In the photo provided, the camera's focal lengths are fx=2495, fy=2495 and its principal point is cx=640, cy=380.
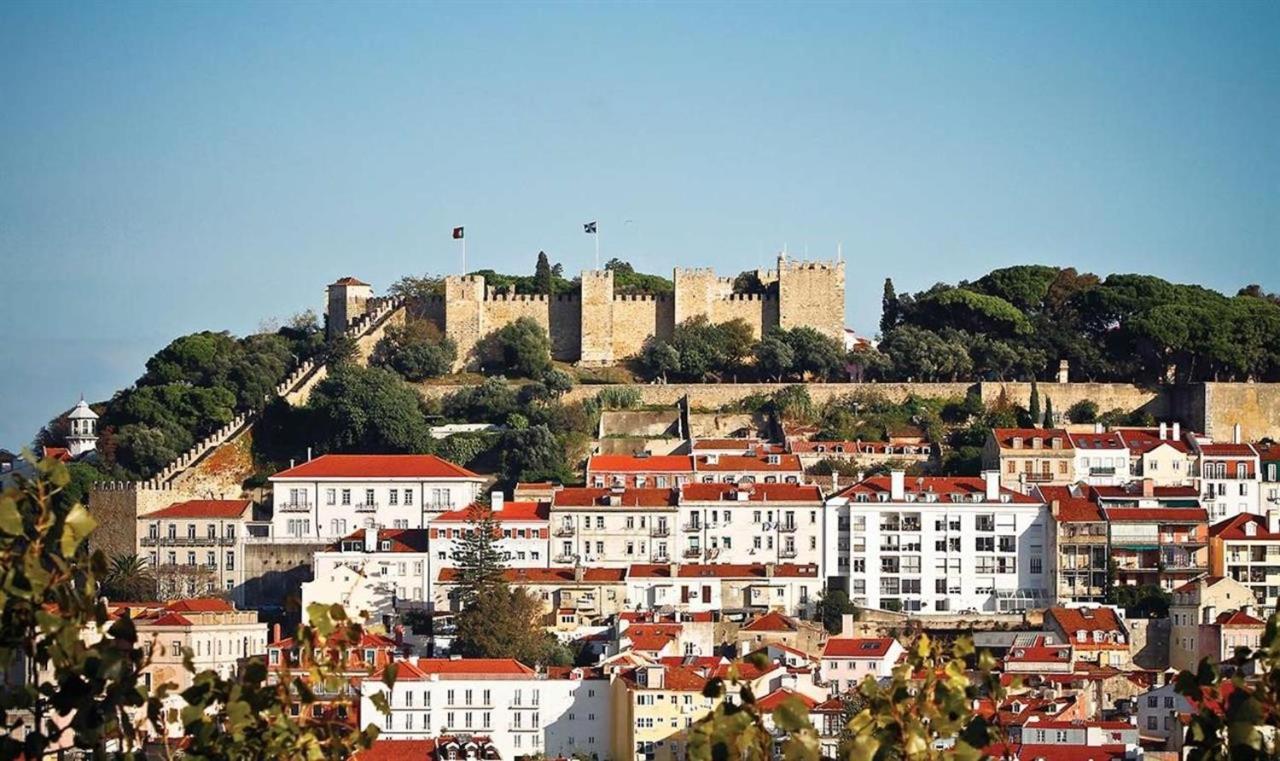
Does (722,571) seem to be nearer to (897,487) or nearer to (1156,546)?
(897,487)

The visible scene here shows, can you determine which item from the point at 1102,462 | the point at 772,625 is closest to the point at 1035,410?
the point at 1102,462

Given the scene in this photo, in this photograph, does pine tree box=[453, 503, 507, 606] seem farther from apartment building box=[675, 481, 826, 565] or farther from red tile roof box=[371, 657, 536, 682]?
apartment building box=[675, 481, 826, 565]

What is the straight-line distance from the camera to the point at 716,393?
65.4m

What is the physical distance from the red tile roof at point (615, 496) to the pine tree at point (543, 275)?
16.2m

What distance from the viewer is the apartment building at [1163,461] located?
194 ft

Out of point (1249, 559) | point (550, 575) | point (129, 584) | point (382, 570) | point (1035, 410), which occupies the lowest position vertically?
point (129, 584)

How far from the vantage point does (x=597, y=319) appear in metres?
69.6

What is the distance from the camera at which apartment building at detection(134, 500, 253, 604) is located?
55.7 meters

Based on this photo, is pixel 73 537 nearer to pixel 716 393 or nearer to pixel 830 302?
pixel 716 393

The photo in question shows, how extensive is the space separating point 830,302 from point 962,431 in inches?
309

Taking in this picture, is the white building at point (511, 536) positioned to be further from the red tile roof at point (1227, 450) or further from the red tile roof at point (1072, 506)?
the red tile roof at point (1227, 450)

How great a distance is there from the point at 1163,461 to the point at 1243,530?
5395 millimetres

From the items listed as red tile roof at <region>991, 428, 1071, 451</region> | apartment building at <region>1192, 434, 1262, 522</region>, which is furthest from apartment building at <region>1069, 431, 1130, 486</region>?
apartment building at <region>1192, 434, 1262, 522</region>

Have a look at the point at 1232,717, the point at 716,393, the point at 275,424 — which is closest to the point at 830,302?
the point at 716,393
